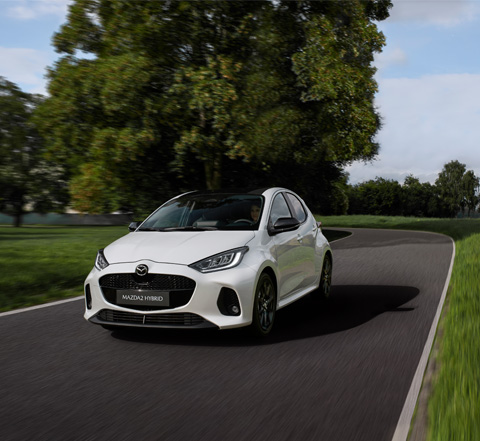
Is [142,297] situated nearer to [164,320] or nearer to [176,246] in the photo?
[164,320]

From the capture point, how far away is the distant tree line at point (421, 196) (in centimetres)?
10019

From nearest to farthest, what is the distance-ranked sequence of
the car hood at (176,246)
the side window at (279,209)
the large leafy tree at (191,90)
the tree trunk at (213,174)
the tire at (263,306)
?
the car hood at (176,246)
the tire at (263,306)
the side window at (279,209)
the large leafy tree at (191,90)
the tree trunk at (213,174)

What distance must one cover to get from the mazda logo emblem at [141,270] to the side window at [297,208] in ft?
9.07

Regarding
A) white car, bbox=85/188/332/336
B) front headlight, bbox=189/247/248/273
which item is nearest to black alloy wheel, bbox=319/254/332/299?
white car, bbox=85/188/332/336

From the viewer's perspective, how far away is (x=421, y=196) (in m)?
112

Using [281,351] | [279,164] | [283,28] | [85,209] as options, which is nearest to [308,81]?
[283,28]

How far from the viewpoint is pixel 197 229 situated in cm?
679

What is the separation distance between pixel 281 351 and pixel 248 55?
13.2 m

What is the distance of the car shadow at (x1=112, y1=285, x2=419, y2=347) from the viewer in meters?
6.27

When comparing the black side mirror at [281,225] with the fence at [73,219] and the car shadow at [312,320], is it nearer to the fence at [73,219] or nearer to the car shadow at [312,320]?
the car shadow at [312,320]

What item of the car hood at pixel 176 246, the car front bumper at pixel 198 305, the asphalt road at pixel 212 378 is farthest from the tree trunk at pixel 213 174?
the car front bumper at pixel 198 305

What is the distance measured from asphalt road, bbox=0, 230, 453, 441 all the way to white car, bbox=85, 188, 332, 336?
31cm

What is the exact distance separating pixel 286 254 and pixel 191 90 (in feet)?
32.0

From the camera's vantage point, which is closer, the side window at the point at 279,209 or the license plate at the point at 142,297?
the license plate at the point at 142,297
